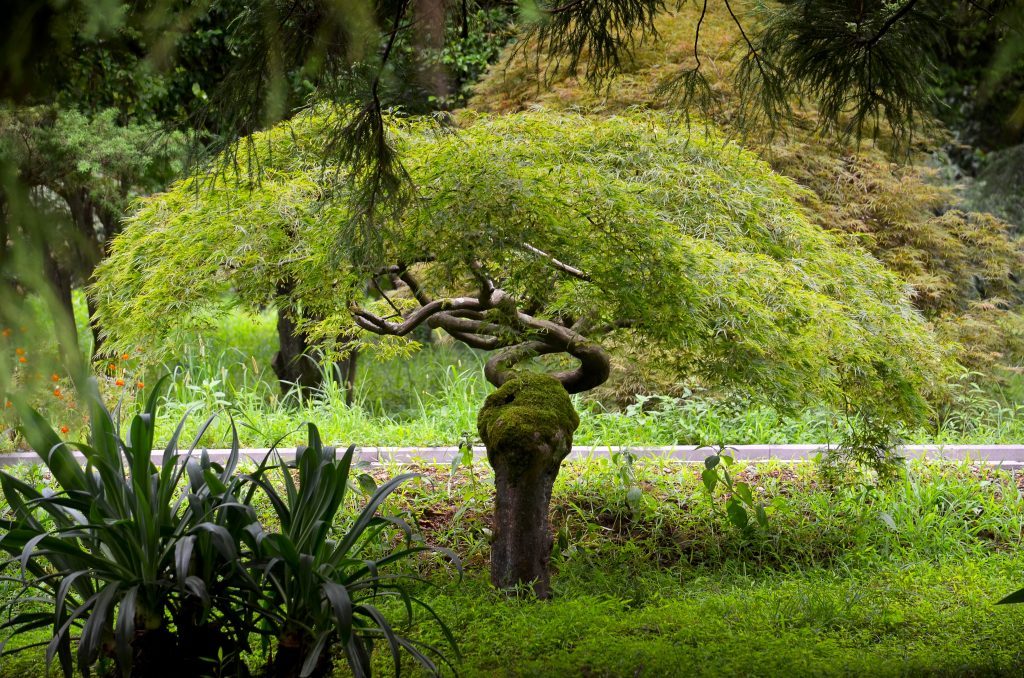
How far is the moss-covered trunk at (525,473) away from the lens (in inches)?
123

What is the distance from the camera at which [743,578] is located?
3.60m

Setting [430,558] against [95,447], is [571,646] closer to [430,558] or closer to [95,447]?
[430,558]

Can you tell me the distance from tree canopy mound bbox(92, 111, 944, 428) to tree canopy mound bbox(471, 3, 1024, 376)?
187 cm

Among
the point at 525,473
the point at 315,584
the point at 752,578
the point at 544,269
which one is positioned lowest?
the point at 752,578

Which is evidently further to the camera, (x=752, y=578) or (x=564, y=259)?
(x=752, y=578)

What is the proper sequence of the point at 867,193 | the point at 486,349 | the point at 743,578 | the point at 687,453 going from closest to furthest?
the point at 743,578 → the point at 486,349 → the point at 687,453 → the point at 867,193

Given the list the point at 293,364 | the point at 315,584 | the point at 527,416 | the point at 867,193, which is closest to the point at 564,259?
the point at 527,416

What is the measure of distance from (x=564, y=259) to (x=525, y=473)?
29.8 inches

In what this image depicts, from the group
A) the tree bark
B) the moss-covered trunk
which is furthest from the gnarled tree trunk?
the moss-covered trunk

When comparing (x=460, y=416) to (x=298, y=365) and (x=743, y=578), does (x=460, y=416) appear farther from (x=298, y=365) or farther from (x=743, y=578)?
(x=743, y=578)

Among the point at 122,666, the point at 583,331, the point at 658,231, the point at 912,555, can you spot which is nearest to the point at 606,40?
the point at 658,231

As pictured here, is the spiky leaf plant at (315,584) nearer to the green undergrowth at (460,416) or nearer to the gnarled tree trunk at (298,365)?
the green undergrowth at (460,416)

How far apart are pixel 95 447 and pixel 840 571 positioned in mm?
2868

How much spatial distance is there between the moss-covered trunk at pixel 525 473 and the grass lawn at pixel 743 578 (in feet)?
0.43
